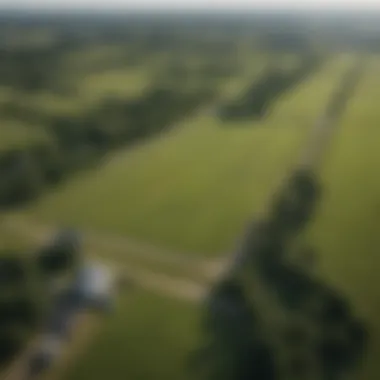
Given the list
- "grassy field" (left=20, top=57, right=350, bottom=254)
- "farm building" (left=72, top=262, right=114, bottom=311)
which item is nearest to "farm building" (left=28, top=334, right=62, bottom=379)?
"farm building" (left=72, top=262, right=114, bottom=311)

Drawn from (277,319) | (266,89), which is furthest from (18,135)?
(277,319)

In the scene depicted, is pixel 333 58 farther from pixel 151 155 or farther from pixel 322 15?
pixel 151 155

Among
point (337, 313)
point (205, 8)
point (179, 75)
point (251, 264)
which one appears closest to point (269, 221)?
point (251, 264)

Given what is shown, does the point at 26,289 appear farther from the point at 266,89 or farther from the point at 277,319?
the point at 266,89

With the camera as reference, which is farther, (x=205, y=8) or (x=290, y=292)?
(x=205, y=8)

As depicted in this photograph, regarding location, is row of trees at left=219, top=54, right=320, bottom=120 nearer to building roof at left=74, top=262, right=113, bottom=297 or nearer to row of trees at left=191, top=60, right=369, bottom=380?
row of trees at left=191, top=60, right=369, bottom=380

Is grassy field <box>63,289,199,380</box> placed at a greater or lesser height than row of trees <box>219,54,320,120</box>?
lesser

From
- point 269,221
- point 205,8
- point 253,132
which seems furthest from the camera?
point 205,8
